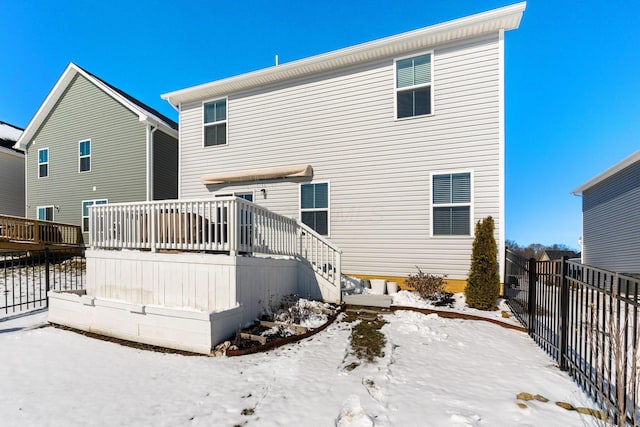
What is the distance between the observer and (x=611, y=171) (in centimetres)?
1215

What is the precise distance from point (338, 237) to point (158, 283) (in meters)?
4.78

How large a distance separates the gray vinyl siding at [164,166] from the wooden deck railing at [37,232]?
447 centimetres

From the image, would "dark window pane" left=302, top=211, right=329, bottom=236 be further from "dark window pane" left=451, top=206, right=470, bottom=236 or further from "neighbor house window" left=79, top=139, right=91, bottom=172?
"neighbor house window" left=79, top=139, right=91, bottom=172

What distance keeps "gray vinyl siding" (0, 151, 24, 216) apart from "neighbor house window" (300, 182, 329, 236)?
17.7 m

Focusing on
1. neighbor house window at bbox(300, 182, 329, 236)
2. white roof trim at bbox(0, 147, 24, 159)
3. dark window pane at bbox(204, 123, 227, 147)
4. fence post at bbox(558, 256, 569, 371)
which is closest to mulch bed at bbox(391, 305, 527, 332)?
fence post at bbox(558, 256, 569, 371)

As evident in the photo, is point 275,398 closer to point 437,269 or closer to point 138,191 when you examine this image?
point 437,269

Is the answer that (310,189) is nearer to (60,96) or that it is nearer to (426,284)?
(426,284)

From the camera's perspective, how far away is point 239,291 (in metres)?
4.75

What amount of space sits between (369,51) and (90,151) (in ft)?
42.5

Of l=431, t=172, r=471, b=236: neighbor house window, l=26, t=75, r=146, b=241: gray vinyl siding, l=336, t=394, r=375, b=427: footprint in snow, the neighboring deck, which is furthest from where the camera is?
l=26, t=75, r=146, b=241: gray vinyl siding

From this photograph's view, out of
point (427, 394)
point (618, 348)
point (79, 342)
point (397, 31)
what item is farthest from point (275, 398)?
point (397, 31)

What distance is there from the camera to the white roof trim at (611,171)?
1044 centimetres

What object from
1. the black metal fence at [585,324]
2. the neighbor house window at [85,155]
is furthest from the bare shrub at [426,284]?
the neighbor house window at [85,155]

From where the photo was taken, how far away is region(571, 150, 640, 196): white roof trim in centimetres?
1044
